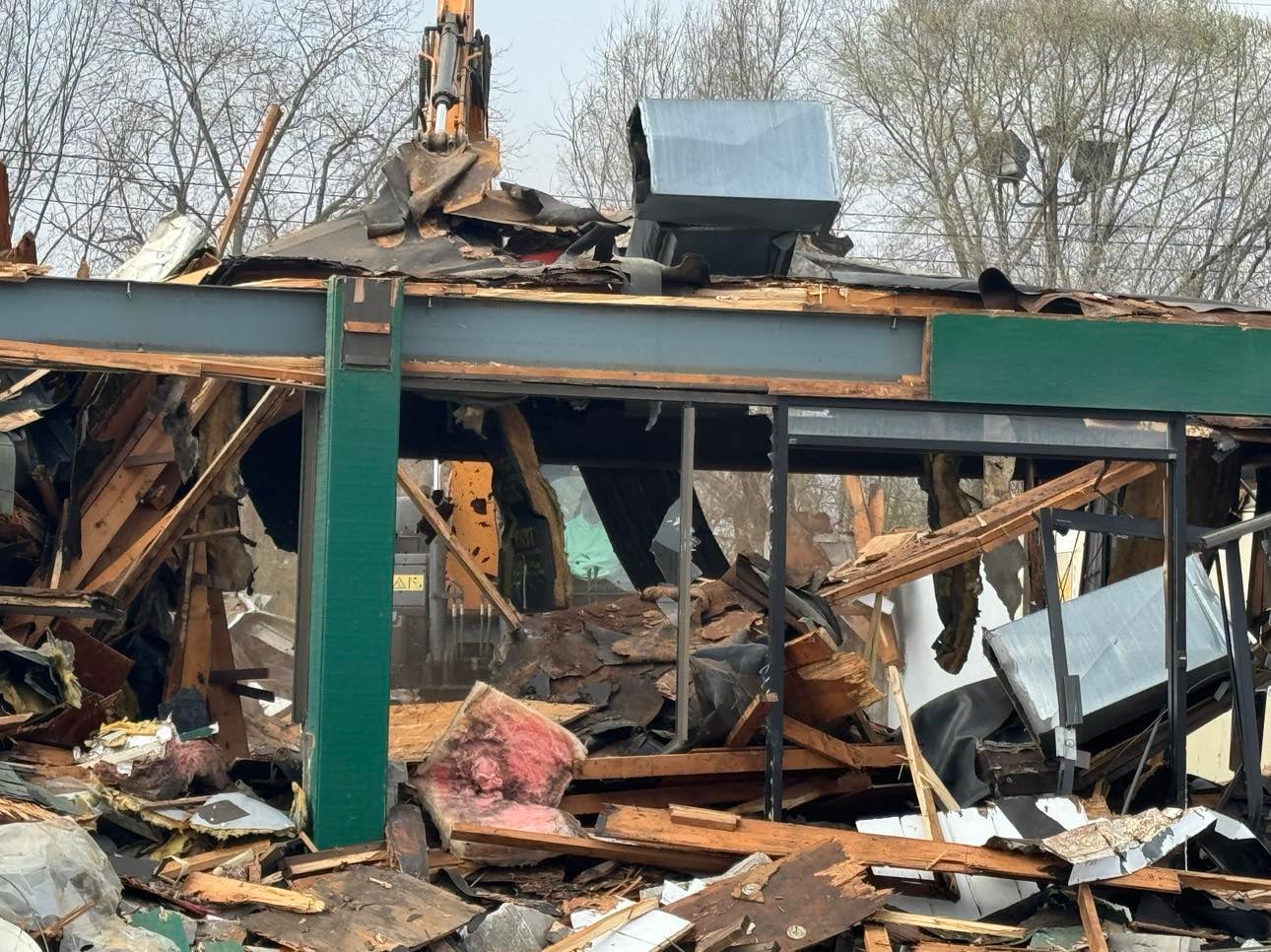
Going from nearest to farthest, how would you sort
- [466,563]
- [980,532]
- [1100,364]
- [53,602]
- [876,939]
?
[876,939] < [1100,364] < [53,602] < [980,532] < [466,563]

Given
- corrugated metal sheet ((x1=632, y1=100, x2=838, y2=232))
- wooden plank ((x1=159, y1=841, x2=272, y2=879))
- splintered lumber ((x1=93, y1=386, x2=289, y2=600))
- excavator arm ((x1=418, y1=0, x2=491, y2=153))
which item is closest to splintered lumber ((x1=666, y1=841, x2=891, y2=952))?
wooden plank ((x1=159, y1=841, x2=272, y2=879))

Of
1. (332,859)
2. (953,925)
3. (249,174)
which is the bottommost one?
(953,925)

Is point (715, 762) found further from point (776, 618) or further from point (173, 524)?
point (173, 524)

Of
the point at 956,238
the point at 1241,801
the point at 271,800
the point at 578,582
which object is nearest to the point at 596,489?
the point at 271,800

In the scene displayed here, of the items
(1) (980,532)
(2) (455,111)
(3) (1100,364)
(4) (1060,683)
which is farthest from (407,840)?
(2) (455,111)

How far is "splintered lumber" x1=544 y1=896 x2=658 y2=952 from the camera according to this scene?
252 inches

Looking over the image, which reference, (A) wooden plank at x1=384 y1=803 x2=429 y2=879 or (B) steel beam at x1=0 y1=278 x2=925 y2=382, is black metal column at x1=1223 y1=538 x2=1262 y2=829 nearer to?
(B) steel beam at x1=0 y1=278 x2=925 y2=382

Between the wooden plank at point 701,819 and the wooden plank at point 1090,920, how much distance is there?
5.30 ft

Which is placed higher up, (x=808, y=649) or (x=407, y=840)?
(x=808, y=649)

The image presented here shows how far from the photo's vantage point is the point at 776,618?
834 cm

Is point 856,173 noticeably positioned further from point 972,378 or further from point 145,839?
point 145,839

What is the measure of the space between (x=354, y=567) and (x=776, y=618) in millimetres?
2254

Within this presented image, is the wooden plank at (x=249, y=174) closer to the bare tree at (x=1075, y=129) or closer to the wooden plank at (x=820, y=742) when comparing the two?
the wooden plank at (x=820, y=742)

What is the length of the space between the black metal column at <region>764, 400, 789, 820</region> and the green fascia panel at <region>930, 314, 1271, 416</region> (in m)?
0.88
